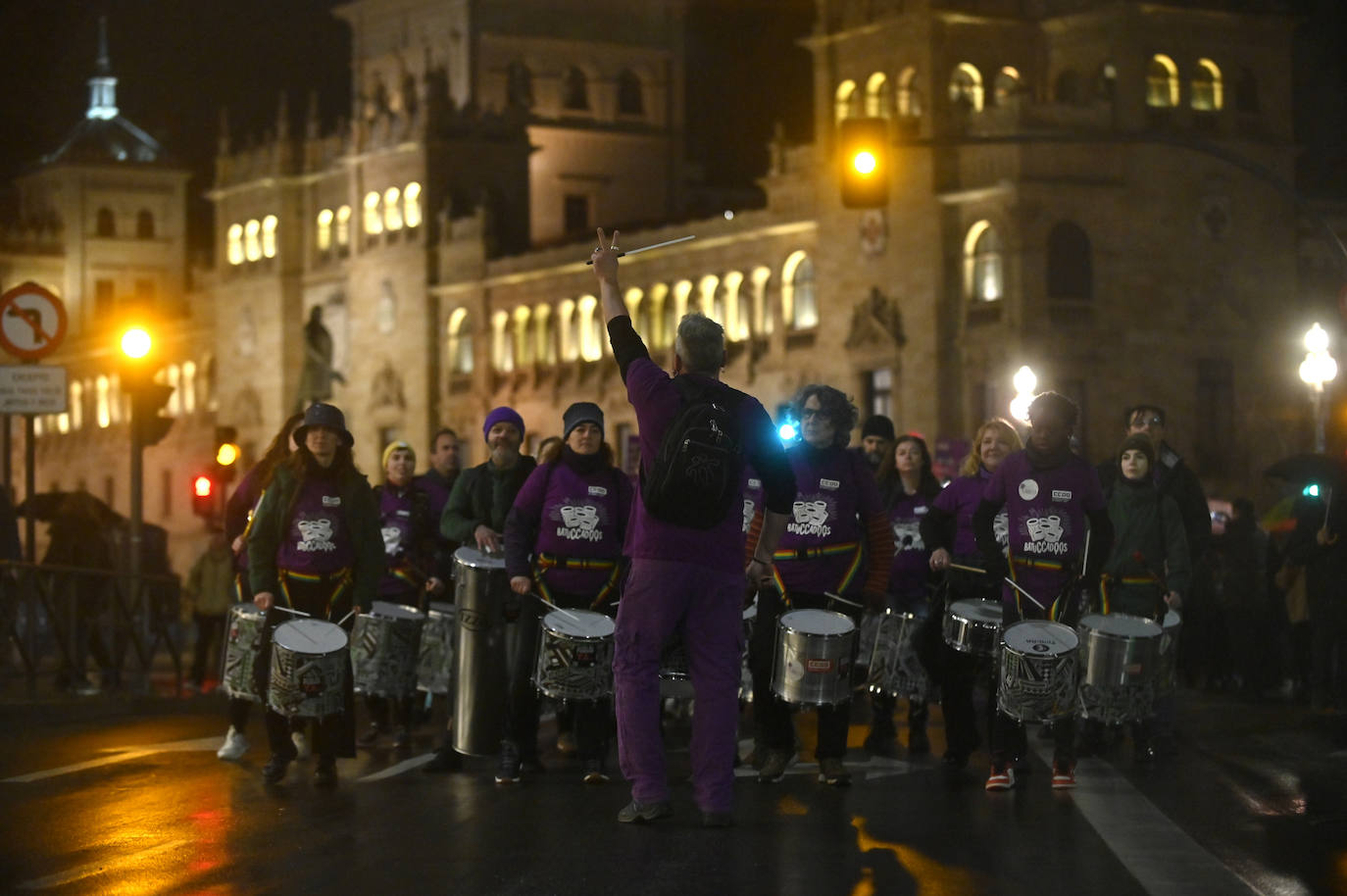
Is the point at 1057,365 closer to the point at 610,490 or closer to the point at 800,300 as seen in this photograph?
the point at 800,300

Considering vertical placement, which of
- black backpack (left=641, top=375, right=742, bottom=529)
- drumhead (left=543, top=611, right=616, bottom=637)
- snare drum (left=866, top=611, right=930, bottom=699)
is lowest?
snare drum (left=866, top=611, right=930, bottom=699)

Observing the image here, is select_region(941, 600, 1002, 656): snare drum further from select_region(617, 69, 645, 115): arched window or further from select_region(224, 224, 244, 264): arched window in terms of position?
select_region(224, 224, 244, 264): arched window

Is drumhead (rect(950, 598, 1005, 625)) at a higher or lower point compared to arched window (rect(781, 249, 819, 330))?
lower

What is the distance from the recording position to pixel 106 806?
486 inches

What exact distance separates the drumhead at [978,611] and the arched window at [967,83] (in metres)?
45.5

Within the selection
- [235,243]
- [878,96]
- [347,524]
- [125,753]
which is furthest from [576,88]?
[347,524]

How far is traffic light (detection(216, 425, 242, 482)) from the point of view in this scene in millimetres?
28297

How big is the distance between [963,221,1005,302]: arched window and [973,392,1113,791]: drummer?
41.8 m

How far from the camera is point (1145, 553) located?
15344 millimetres

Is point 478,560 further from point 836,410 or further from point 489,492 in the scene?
point 836,410

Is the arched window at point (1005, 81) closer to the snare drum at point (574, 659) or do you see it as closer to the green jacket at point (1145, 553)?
the green jacket at point (1145, 553)

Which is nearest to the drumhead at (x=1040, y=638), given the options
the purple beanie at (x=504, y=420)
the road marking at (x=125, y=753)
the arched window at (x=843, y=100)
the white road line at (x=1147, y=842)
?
the white road line at (x=1147, y=842)

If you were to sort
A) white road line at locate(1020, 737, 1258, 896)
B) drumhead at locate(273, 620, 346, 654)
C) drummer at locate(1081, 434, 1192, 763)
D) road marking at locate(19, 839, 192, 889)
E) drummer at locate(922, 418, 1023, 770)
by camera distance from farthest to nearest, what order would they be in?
drummer at locate(1081, 434, 1192, 763)
drummer at locate(922, 418, 1023, 770)
drumhead at locate(273, 620, 346, 654)
road marking at locate(19, 839, 192, 889)
white road line at locate(1020, 737, 1258, 896)

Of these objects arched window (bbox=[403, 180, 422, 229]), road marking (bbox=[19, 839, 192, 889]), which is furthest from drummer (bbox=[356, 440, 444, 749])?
arched window (bbox=[403, 180, 422, 229])
